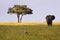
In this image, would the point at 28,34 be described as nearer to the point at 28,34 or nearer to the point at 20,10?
the point at 28,34

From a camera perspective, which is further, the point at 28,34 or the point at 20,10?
the point at 20,10

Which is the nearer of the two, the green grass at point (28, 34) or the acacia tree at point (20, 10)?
the green grass at point (28, 34)

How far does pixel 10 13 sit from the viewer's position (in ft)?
241

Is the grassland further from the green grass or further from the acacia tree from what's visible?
the acacia tree

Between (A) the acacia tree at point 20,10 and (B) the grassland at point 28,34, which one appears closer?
(B) the grassland at point 28,34

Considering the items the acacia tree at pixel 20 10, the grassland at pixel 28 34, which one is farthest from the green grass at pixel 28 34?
the acacia tree at pixel 20 10

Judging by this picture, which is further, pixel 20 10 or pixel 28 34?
pixel 20 10

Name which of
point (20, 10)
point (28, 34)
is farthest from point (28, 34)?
point (20, 10)

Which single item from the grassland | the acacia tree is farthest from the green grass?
the acacia tree

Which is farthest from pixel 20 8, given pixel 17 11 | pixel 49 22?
pixel 49 22

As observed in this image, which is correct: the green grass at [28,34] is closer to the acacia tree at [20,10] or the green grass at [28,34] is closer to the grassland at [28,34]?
the grassland at [28,34]

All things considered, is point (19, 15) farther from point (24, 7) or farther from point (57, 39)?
point (57, 39)

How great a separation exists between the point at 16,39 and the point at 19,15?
195 ft

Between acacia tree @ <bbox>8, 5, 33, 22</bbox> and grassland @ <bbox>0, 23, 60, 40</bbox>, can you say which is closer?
grassland @ <bbox>0, 23, 60, 40</bbox>
